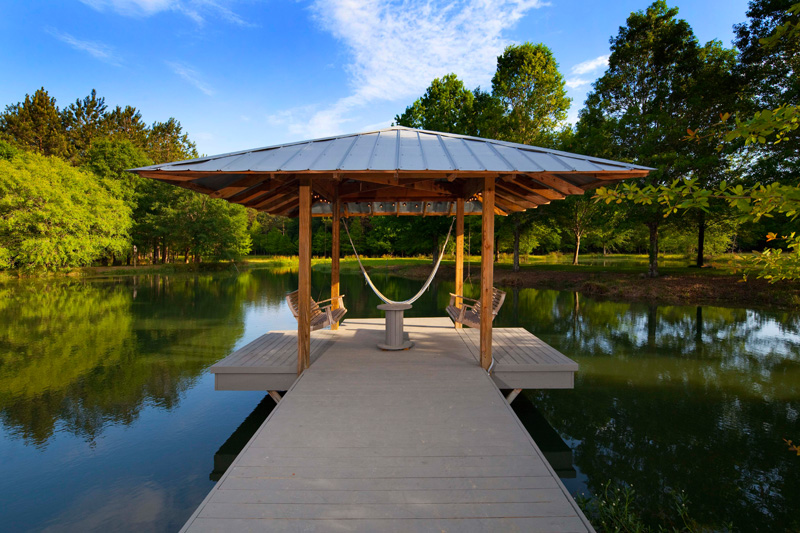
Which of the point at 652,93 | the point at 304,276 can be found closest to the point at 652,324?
the point at 304,276

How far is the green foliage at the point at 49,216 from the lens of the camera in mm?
18562

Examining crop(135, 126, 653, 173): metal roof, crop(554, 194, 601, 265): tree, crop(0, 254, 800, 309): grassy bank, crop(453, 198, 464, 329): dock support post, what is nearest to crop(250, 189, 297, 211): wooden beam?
crop(135, 126, 653, 173): metal roof

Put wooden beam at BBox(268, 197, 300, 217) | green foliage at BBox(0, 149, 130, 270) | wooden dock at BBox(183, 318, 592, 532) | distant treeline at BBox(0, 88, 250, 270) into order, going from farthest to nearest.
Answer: distant treeline at BBox(0, 88, 250, 270) → green foliage at BBox(0, 149, 130, 270) → wooden beam at BBox(268, 197, 300, 217) → wooden dock at BBox(183, 318, 592, 532)

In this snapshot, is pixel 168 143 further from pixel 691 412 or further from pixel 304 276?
pixel 691 412

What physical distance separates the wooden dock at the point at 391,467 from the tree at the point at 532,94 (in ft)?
61.4

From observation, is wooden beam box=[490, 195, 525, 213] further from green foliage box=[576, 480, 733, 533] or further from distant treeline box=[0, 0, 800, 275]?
green foliage box=[576, 480, 733, 533]

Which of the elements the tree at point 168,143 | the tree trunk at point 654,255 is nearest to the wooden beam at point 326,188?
the tree trunk at point 654,255

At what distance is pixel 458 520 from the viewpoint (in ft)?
7.29

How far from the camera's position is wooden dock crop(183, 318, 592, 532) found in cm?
223

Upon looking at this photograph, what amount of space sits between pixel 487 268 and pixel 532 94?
1904 cm

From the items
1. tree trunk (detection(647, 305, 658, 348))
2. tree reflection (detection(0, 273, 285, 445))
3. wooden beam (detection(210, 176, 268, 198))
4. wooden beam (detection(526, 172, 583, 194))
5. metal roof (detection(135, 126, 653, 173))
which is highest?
metal roof (detection(135, 126, 653, 173))

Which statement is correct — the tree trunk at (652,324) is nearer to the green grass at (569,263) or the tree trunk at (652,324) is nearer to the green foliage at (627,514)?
the green grass at (569,263)

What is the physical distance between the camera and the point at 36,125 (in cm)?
2850

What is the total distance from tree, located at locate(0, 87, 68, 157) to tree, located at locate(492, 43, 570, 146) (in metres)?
30.8
